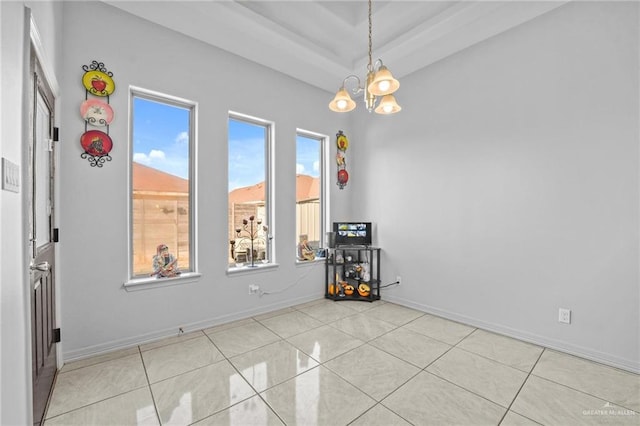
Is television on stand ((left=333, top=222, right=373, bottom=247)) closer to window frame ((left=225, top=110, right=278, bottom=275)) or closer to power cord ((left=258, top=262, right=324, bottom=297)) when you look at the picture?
power cord ((left=258, top=262, right=324, bottom=297))

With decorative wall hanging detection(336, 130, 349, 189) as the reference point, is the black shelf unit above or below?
below

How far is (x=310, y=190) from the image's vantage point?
14.0 feet

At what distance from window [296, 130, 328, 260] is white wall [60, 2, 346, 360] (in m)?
0.34

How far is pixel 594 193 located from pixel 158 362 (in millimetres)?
3916

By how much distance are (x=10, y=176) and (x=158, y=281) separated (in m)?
1.87

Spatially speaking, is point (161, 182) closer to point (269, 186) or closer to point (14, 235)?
point (269, 186)

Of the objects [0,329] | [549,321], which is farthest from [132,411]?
[549,321]

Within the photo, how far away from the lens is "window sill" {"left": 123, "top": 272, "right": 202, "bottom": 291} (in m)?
2.60

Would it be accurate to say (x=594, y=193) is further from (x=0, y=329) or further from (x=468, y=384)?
(x=0, y=329)

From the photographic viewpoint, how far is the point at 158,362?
2.31 meters

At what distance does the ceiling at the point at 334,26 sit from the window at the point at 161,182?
2.65 ft

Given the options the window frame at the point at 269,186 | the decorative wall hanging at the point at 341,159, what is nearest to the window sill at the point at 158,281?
the window frame at the point at 269,186

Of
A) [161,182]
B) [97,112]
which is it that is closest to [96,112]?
[97,112]

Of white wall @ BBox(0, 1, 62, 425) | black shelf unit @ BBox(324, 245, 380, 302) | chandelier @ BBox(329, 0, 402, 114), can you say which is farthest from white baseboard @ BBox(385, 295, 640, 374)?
white wall @ BBox(0, 1, 62, 425)
